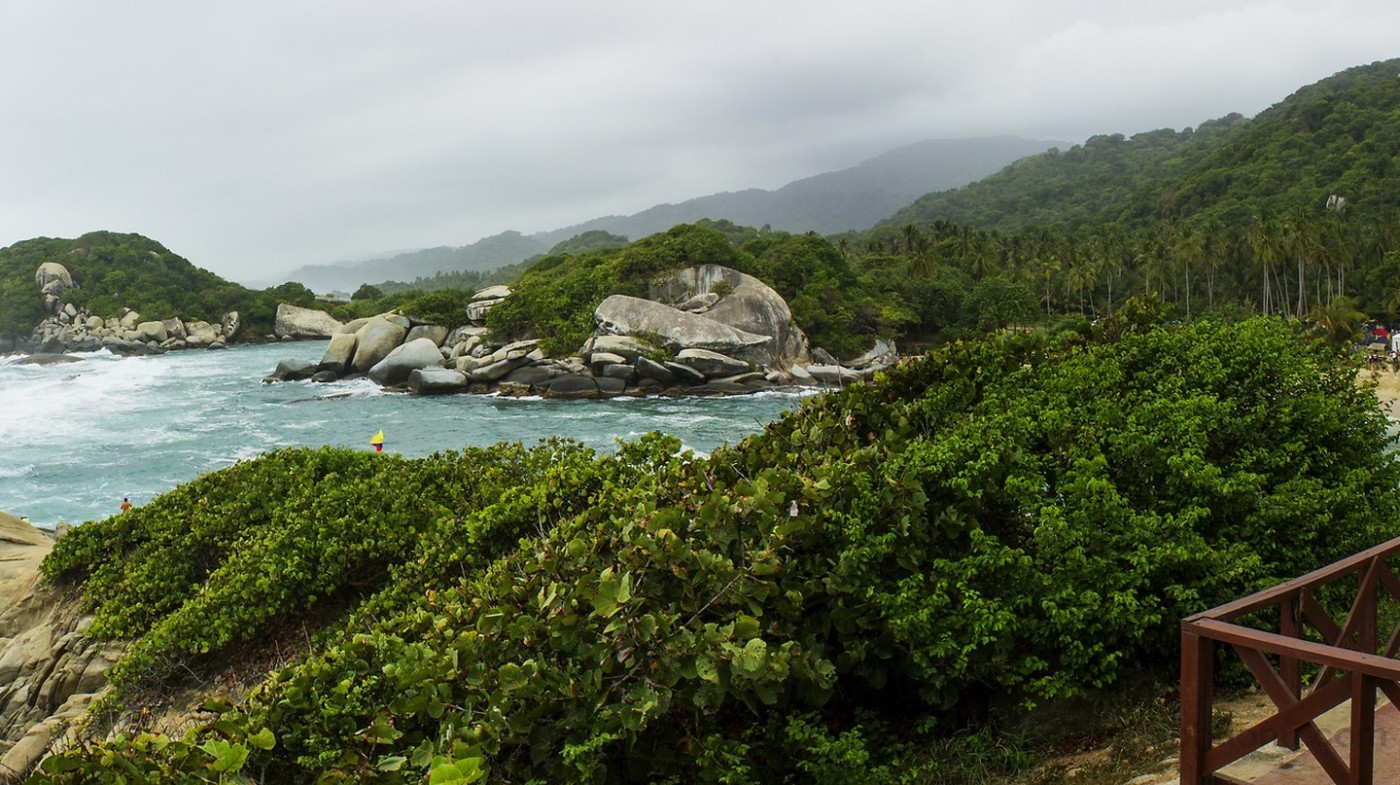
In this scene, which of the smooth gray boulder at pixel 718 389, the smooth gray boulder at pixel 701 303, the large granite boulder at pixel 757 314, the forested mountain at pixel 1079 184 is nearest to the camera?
the smooth gray boulder at pixel 718 389

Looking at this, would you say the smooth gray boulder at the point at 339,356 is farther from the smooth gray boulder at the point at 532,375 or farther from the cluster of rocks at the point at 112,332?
the cluster of rocks at the point at 112,332

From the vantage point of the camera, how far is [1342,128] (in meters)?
70.0

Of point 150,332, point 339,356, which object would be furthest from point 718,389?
point 150,332

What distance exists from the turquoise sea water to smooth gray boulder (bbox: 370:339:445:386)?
1.19 meters

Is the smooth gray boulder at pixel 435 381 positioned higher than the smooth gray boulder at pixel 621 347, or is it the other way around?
the smooth gray boulder at pixel 621 347

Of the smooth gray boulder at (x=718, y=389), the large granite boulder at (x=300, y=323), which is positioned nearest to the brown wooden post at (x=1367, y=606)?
the smooth gray boulder at (x=718, y=389)

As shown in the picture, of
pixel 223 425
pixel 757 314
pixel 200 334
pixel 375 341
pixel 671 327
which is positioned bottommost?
pixel 223 425

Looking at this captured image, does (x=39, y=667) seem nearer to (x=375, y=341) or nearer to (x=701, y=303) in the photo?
(x=701, y=303)

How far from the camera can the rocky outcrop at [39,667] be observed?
665cm

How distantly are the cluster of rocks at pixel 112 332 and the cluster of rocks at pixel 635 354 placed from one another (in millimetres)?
24547

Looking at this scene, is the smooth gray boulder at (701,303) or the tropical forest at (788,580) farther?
the smooth gray boulder at (701,303)

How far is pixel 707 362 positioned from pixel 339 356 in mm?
18123

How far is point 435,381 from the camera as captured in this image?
117ft

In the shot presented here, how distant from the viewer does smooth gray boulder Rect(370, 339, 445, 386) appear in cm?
3762
